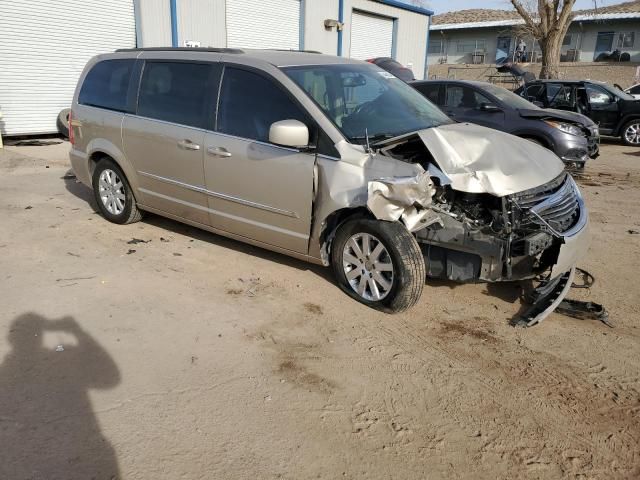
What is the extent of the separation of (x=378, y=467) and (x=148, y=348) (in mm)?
1806

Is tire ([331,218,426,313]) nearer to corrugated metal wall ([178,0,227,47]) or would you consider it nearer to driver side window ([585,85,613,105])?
corrugated metal wall ([178,0,227,47])

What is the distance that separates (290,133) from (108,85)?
3.00 m

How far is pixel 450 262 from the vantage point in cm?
404

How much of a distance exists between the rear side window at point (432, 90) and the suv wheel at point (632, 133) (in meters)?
6.29

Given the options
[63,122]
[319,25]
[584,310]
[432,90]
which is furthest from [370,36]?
[584,310]

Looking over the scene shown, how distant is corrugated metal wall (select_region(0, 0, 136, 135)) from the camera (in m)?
12.4

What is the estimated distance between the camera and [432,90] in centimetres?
1049

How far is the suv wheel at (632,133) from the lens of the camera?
1357cm

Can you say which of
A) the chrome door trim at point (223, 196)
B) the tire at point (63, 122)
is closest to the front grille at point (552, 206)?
the chrome door trim at point (223, 196)

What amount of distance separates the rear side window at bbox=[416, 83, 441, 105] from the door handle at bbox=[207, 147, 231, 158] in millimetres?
6604

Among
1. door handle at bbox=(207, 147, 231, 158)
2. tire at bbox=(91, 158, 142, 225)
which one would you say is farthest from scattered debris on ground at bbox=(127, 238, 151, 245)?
door handle at bbox=(207, 147, 231, 158)

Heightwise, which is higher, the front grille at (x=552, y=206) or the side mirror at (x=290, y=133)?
the side mirror at (x=290, y=133)

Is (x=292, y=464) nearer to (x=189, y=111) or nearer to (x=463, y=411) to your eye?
(x=463, y=411)

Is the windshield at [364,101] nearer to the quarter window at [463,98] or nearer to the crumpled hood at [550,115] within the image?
the crumpled hood at [550,115]
